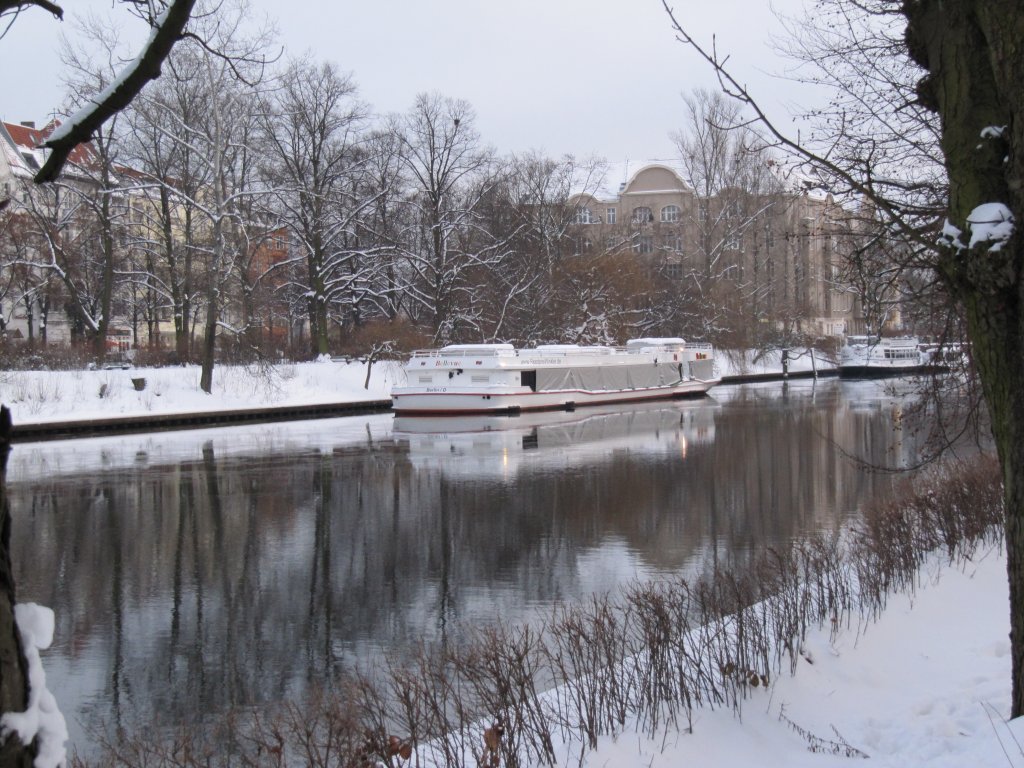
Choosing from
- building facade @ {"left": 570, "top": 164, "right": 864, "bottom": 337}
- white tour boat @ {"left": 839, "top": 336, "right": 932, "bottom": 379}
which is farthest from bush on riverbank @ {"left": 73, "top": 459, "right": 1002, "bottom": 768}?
white tour boat @ {"left": 839, "top": 336, "right": 932, "bottom": 379}

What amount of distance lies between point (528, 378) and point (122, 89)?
41.9 m

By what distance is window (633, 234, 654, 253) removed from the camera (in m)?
75.2

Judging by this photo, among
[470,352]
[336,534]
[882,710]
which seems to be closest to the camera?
[882,710]

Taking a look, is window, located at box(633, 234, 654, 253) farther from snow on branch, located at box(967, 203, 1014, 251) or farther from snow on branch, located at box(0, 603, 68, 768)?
snow on branch, located at box(0, 603, 68, 768)

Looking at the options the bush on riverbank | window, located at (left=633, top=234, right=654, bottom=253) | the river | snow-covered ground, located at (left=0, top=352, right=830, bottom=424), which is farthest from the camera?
window, located at (left=633, top=234, right=654, bottom=253)

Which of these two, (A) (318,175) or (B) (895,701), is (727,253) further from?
(B) (895,701)

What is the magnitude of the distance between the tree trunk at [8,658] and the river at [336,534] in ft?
16.2

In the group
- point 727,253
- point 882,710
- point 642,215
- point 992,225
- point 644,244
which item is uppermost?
point 642,215

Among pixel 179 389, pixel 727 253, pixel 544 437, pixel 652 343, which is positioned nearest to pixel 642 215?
pixel 727 253

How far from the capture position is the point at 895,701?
282 inches

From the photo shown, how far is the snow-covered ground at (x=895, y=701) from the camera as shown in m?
6.07

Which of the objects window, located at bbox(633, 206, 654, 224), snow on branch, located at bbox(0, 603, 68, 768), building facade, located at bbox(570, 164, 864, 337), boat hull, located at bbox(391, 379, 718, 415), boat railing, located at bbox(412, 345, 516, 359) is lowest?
boat hull, located at bbox(391, 379, 718, 415)

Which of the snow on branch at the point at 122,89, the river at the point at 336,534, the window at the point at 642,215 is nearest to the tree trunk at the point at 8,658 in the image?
the snow on branch at the point at 122,89

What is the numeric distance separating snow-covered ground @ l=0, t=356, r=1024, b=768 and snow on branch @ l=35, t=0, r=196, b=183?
14.3 feet
